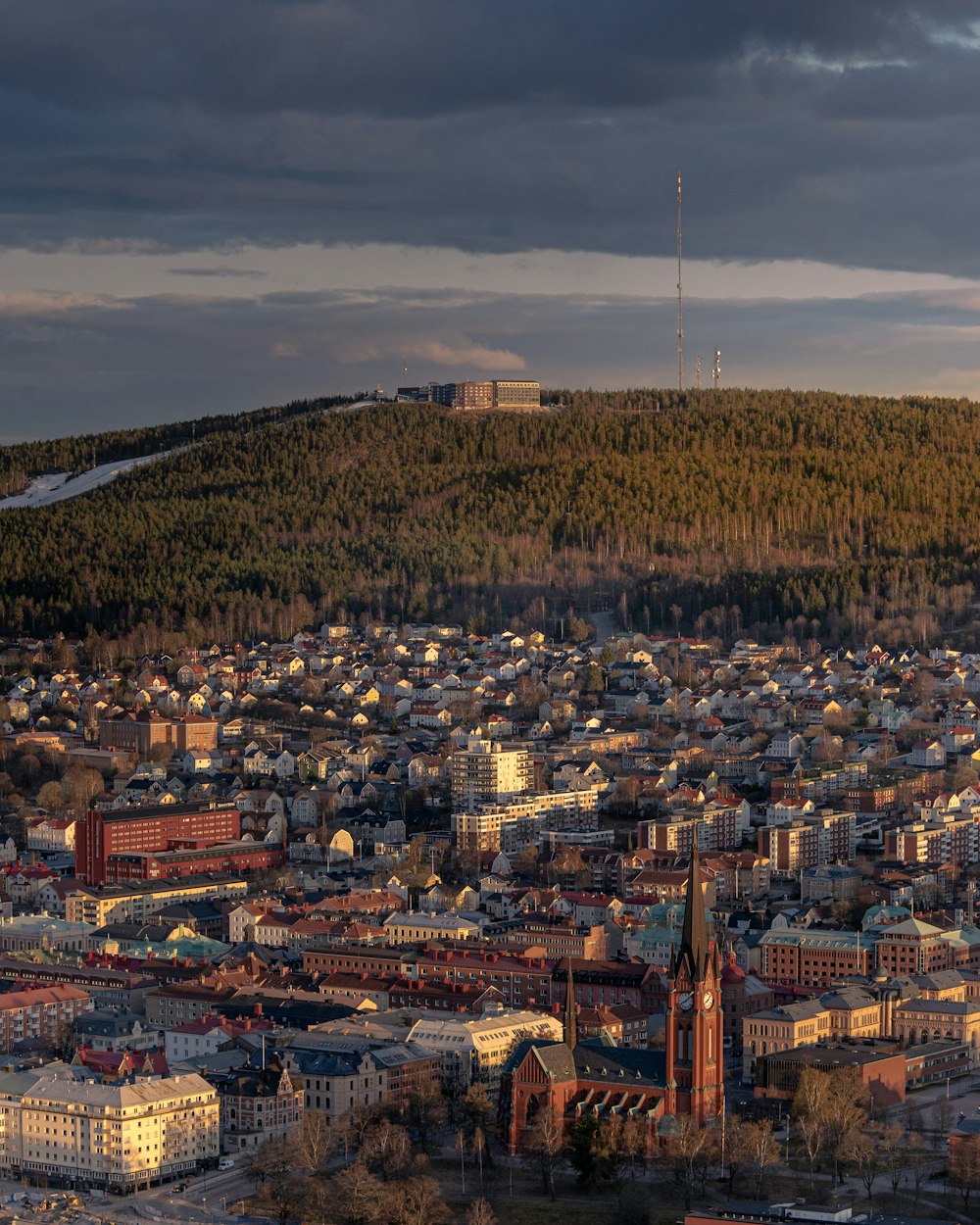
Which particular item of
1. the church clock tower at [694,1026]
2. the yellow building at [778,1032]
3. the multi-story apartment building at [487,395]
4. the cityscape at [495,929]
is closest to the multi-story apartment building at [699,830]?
the cityscape at [495,929]

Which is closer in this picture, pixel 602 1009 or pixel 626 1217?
pixel 626 1217

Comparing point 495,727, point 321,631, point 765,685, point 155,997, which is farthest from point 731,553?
point 155,997

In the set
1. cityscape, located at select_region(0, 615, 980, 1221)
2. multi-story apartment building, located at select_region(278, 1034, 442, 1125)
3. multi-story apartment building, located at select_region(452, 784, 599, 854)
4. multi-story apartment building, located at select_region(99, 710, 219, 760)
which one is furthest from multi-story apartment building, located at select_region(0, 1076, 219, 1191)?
multi-story apartment building, located at select_region(99, 710, 219, 760)

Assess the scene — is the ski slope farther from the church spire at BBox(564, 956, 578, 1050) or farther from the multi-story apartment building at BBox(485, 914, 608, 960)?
the church spire at BBox(564, 956, 578, 1050)

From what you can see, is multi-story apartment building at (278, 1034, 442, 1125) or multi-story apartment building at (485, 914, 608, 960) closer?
multi-story apartment building at (278, 1034, 442, 1125)

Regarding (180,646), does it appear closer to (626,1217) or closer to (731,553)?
(731,553)

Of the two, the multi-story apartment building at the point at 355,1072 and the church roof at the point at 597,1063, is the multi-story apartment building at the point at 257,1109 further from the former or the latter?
the church roof at the point at 597,1063

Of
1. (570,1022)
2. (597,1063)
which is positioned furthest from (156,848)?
(597,1063)
